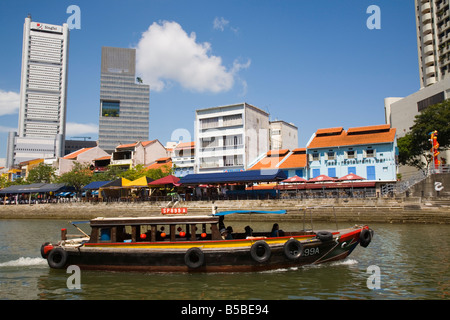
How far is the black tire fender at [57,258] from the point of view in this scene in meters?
12.0

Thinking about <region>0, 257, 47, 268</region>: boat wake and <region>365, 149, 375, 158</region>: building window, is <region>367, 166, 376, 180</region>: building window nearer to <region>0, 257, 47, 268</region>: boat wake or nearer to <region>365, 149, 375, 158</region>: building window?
<region>365, 149, 375, 158</region>: building window

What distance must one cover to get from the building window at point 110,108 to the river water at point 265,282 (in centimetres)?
12148

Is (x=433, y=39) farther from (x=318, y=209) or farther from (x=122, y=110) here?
(x=122, y=110)

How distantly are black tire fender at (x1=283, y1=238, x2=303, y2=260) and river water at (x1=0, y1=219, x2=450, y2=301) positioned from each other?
530 millimetres

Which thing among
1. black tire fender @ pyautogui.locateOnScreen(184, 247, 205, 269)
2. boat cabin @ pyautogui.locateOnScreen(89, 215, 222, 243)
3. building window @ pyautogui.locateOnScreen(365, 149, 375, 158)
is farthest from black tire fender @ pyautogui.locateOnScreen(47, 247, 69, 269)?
building window @ pyautogui.locateOnScreen(365, 149, 375, 158)

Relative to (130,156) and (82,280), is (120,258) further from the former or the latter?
(130,156)

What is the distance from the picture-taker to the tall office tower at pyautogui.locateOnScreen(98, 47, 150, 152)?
126 metres

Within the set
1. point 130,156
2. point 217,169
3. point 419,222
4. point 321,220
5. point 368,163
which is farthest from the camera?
point 130,156

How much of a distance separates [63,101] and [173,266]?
153 metres

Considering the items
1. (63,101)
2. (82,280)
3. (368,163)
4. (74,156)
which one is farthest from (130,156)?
(63,101)

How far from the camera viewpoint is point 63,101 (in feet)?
481

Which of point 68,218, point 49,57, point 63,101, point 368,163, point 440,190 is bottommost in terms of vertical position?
point 68,218

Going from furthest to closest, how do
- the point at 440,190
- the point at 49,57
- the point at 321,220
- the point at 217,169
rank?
the point at 49,57 → the point at 217,169 → the point at 321,220 → the point at 440,190

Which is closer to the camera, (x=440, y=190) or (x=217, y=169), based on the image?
(x=440, y=190)
